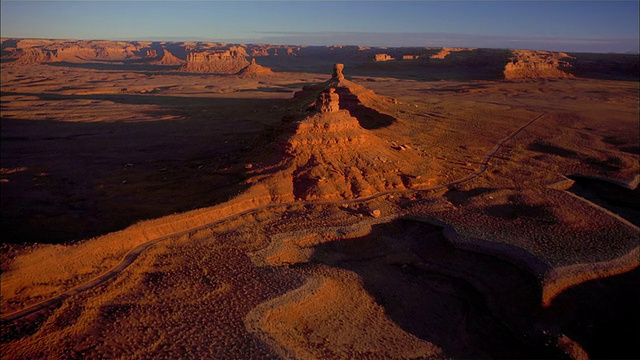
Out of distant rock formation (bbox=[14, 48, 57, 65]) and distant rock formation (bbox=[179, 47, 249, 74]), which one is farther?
distant rock formation (bbox=[14, 48, 57, 65])

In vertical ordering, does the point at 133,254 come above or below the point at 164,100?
below

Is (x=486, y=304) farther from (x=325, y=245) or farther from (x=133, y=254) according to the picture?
(x=133, y=254)

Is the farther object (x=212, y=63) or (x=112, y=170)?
(x=212, y=63)

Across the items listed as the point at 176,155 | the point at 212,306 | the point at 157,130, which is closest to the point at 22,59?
the point at 157,130

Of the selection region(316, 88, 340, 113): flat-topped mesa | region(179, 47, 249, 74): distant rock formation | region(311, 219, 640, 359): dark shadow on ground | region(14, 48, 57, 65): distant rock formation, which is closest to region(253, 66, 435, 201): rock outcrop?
region(316, 88, 340, 113): flat-topped mesa

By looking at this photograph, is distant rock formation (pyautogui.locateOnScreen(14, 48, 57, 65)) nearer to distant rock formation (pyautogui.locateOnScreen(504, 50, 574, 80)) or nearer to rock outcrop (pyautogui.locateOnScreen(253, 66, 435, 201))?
distant rock formation (pyautogui.locateOnScreen(504, 50, 574, 80))

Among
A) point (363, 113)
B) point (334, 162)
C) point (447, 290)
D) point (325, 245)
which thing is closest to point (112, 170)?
point (334, 162)

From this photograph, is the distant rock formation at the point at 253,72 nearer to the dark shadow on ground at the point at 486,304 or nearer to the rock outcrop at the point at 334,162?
the rock outcrop at the point at 334,162
